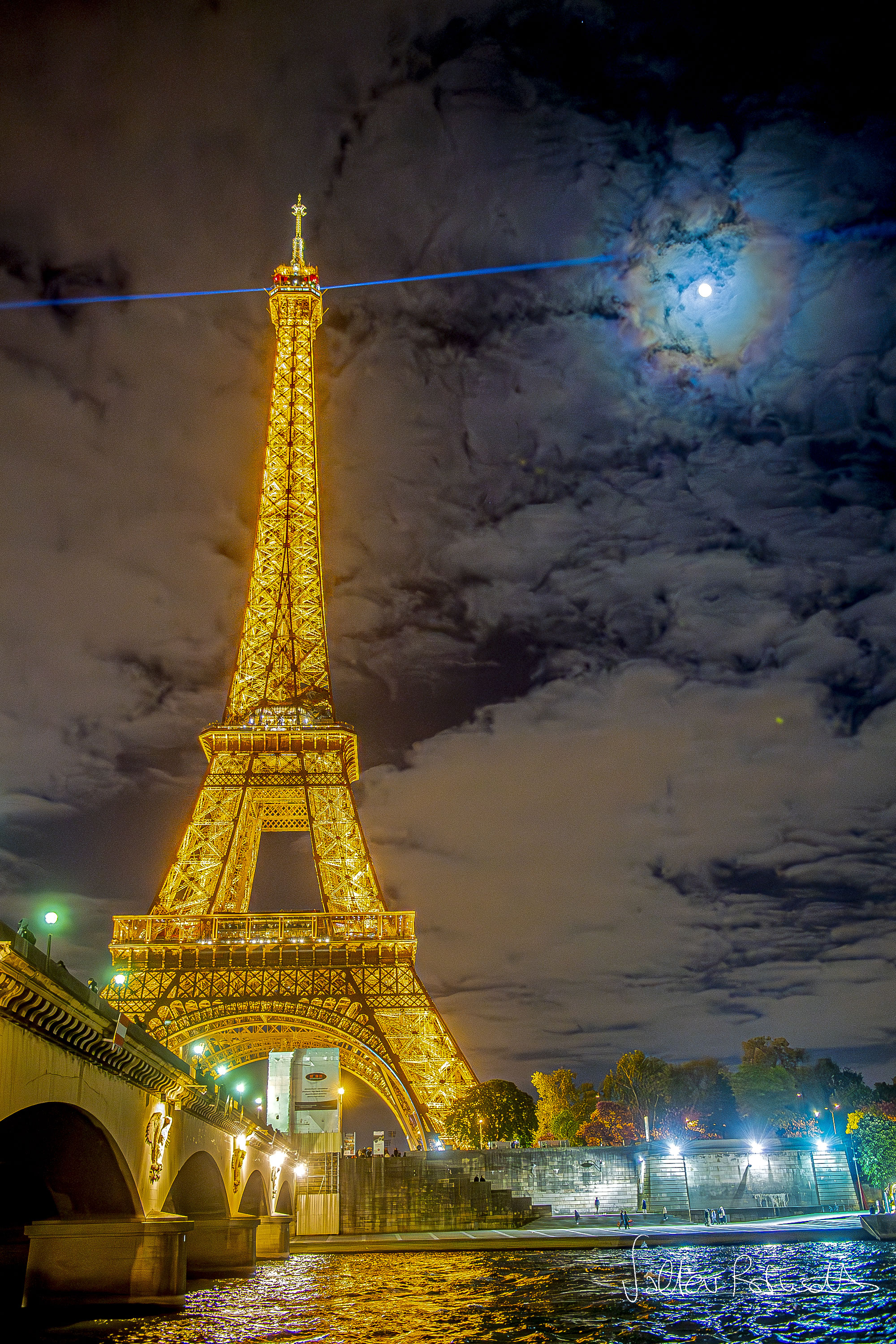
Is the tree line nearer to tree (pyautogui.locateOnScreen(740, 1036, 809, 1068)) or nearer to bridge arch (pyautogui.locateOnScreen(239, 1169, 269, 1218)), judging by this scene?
tree (pyautogui.locateOnScreen(740, 1036, 809, 1068))

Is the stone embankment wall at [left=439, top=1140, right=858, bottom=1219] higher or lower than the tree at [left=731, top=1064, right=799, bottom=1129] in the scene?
lower

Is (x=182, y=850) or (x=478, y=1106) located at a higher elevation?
(x=182, y=850)

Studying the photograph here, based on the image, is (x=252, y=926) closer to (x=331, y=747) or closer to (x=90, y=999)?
(x=331, y=747)

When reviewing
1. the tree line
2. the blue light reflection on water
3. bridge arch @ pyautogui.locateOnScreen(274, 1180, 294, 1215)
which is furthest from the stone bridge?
the tree line

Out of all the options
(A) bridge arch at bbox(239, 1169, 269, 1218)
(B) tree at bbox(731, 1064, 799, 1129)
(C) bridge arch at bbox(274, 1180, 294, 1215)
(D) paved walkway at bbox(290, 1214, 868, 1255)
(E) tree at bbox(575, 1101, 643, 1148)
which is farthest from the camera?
(E) tree at bbox(575, 1101, 643, 1148)

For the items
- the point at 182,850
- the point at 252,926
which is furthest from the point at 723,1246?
the point at 182,850

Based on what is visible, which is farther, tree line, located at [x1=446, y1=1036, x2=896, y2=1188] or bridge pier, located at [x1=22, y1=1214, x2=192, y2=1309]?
tree line, located at [x1=446, y1=1036, x2=896, y2=1188]

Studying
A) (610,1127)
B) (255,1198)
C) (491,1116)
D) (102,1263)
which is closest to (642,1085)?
(610,1127)

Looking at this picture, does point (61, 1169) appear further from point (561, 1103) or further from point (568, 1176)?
point (561, 1103)
